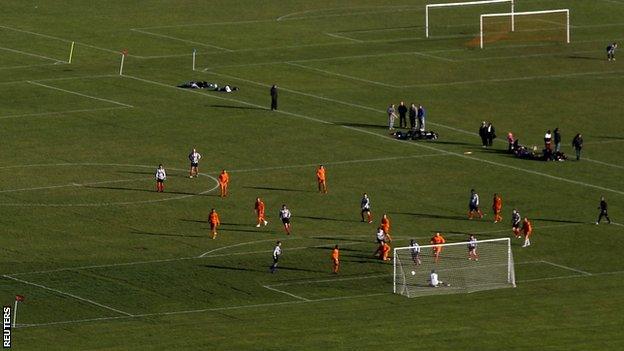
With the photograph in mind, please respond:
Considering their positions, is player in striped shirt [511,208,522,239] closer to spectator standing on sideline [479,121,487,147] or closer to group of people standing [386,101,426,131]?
spectator standing on sideline [479,121,487,147]

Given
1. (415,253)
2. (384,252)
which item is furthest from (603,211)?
(415,253)

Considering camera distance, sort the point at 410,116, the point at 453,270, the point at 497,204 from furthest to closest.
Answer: the point at 410,116, the point at 497,204, the point at 453,270

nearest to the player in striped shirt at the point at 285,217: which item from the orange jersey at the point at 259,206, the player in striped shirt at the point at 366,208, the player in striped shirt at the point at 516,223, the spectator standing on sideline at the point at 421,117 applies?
the orange jersey at the point at 259,206

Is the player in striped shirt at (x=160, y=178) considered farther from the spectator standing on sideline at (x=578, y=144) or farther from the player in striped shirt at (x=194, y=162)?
the spectator standing on sideline at (x=578, y=144)

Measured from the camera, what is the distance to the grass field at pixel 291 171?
91625 millimetres

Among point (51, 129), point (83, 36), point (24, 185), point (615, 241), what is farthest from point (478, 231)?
point (83, 36)

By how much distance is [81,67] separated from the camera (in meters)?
162

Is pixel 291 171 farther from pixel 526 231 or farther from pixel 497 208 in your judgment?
pixel 526 231

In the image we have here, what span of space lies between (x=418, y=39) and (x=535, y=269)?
254 ft

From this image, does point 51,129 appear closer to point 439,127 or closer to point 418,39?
point 439,127

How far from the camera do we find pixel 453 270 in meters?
99.2

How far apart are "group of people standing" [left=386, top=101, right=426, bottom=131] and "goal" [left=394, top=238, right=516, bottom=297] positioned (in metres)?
33.9

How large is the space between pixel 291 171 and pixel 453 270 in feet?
87.8

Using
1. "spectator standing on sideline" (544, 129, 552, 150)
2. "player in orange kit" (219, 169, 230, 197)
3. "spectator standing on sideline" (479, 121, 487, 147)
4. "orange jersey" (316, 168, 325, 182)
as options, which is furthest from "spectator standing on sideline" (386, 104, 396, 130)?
"player in orange kit" (219, 169, 230, 197)
